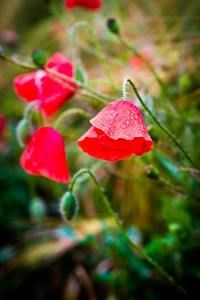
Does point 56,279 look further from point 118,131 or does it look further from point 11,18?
point 11,18

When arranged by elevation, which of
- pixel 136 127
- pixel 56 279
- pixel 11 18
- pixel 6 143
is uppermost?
pixel 11 18

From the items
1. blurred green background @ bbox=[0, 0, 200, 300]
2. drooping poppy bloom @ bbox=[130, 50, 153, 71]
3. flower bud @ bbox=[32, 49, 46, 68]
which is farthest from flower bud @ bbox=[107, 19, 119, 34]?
drooping poppy bloom @ bbox=[130, 50, 153, 71]

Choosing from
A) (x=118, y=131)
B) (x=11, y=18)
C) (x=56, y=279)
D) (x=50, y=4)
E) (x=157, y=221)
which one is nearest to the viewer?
(x=118, y=131)

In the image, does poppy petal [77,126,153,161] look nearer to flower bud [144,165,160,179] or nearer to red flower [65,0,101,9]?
flower bud [144,165,160,179]

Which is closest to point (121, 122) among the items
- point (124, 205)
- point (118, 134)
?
point (118, 134)

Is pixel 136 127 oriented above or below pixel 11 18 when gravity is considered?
below

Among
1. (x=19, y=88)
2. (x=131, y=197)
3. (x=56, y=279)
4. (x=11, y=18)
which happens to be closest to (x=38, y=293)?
(x=56, y=279)

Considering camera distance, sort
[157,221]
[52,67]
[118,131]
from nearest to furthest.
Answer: [118,131]
[52,67]
[157,221]

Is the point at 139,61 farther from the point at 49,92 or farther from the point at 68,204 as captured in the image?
the point at 68,204
